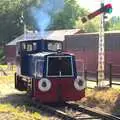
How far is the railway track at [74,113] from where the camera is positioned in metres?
15.5

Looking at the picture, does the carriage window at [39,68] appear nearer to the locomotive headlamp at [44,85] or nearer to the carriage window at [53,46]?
the locomotive headlamp at [44,85]

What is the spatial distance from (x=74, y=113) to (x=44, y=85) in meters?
2.27

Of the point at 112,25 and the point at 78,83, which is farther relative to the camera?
the point at 112,25

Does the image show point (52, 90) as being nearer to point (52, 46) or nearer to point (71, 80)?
point (71, 80)

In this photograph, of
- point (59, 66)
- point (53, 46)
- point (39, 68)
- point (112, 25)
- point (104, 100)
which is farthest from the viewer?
point (112, 25)

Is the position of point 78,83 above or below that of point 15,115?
above

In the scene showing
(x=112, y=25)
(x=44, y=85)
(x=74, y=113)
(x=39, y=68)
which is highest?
(x=112, y=25)

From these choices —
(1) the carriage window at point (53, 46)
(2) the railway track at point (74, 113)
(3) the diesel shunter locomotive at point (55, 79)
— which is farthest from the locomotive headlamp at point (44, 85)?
(1) the carriage window at point (53, 46)

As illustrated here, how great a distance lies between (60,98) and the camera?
19094mm

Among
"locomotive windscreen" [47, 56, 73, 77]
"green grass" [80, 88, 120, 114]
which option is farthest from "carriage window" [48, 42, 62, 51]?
"green grass" [80, 88, 120, 114]

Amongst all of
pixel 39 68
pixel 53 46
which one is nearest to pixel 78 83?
pixel 39 68

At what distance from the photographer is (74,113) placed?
1697cm

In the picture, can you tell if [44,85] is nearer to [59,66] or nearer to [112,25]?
[59,66]

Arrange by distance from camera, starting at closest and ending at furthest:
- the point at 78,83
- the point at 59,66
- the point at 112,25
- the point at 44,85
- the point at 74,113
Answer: the point at 74,113 → the point at 44,85 → the point at 78,83 → the point at 59,66 → the point at 112,25
